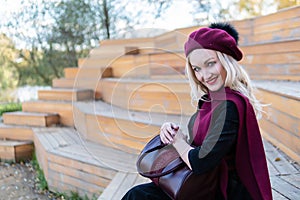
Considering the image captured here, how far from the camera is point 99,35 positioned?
4871mm

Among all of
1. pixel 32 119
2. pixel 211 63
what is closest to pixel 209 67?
pixel 211 63

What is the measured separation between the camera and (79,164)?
2289 millimetres

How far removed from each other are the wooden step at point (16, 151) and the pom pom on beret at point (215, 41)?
2.81 m

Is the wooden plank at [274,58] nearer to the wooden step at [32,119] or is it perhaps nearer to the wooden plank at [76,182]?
the wooden plank at [76,182]

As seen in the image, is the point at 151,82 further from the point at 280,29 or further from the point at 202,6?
the point at 202,6

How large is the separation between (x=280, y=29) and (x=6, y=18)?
11.8ft

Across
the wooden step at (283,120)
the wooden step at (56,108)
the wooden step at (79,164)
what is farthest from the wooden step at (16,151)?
the wooden step at (283,120)

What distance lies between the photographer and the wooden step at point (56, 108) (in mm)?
3469

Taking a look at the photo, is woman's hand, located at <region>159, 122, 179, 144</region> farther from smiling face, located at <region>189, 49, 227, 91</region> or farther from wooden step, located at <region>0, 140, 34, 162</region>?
wooden step, located at <region>0, 140, 34, 162</region>

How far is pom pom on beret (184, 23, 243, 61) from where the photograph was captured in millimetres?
930

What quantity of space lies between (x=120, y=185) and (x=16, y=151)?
1917mm

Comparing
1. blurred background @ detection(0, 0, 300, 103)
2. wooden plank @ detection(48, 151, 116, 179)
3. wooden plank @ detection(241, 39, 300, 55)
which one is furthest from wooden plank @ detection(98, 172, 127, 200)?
blurred background @ detection(0, 0, 300, 103)

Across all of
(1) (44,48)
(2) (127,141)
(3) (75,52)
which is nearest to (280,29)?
(2) (127,141)

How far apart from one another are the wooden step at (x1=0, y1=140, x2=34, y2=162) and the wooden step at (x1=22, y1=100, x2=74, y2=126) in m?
0.41
